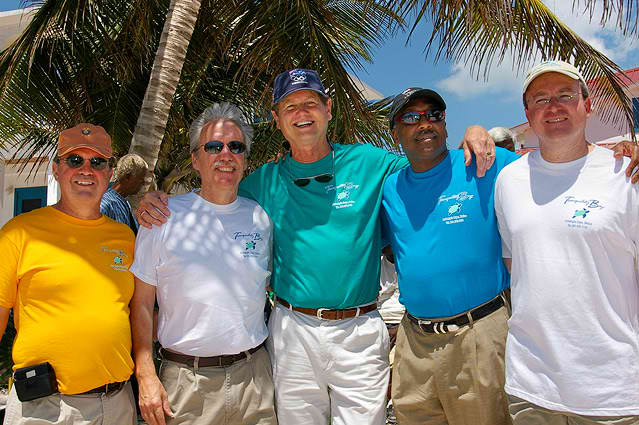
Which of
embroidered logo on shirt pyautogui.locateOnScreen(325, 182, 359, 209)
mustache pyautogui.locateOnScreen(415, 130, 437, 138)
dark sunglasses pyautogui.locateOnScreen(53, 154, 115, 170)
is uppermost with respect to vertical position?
mustache pyautogui.locateOnScreen(415, 130, 437, 138)

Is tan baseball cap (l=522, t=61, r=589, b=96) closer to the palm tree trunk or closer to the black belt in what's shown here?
the black belt

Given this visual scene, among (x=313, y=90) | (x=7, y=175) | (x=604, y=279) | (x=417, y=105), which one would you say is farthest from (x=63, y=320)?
(x=7, y=175)

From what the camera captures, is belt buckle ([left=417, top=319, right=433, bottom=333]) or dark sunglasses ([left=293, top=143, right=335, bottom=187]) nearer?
belt buckle ([left=417, top=319, right=433, bottom=333])

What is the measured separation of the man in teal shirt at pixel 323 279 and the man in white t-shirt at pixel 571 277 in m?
0.48

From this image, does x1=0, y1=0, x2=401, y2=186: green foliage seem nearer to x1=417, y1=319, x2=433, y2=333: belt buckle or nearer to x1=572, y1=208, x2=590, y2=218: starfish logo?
x1=417, y1=319, x2=433, y2=333: belt buckle

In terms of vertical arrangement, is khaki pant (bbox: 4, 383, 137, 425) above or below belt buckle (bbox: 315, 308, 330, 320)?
below

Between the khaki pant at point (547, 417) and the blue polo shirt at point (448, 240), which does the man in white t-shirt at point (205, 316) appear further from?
the khaki pant at point (547, 417)

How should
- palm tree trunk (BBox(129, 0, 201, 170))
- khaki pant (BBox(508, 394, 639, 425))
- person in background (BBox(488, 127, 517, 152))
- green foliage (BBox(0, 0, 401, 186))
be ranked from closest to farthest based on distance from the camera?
khaki pant (BBox(508, 394, 639, 425)), person in background (BBox(488, 127, 517, 152)), palm tree trunk (BBox(129, 0, 201, 170)), green foliage (BBox(0, 0, 401, 186))

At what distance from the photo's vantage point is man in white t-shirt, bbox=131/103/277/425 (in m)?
2.74

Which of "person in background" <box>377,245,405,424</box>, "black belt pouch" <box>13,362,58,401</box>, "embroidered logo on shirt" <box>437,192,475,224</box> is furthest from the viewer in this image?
"person in background" <box>377,245,405,424</box>

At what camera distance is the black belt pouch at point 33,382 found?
2428 mm

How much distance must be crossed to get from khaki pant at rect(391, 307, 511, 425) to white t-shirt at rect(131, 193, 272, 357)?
85 cm

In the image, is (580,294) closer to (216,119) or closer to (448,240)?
(448,240)

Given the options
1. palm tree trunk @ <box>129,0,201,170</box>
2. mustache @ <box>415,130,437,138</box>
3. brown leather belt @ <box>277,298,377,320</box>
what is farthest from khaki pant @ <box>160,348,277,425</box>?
palm tree trunk @ <box>129,0,201,170</box>
